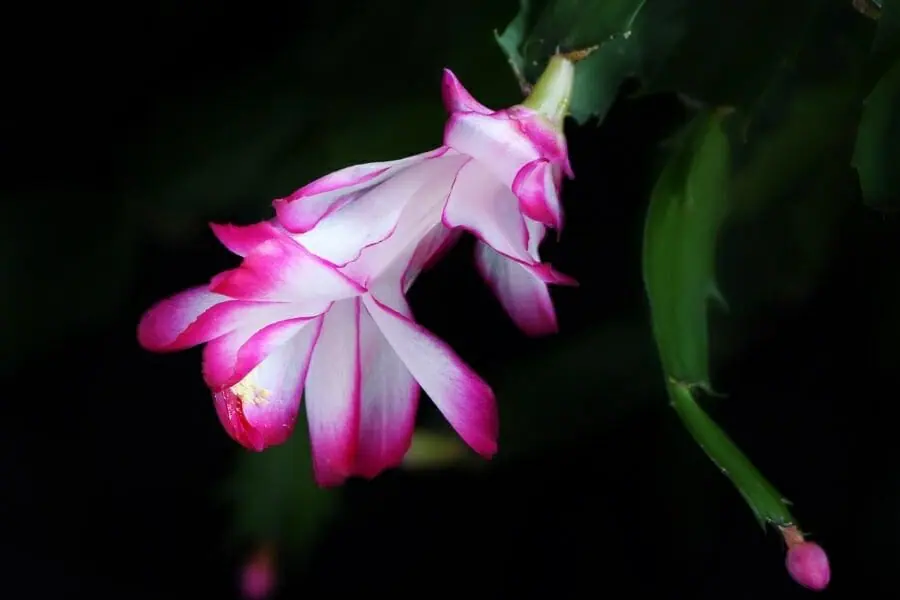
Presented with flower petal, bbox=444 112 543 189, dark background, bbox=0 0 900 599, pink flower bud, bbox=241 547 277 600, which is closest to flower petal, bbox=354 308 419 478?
flower petal, bbox=444 112 543 189

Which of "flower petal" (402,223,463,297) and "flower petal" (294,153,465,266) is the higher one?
"flower petal" (294,153,465,266)

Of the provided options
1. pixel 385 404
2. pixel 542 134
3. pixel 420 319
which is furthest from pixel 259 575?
pixel 542 134

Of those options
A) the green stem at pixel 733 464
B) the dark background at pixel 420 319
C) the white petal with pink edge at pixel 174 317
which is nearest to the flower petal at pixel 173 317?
the white petal with pink edge at pixel 174 317

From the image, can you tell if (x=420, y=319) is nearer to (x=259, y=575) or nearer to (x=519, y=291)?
(x=259, y=575)

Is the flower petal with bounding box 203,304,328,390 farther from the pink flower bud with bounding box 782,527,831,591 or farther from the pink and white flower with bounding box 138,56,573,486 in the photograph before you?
the pink flower bud with bounding box 782,527,831,591

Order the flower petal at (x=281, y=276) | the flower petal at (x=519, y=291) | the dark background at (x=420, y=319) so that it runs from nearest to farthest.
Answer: the flower petal at (x=281, y=276), the flower petal at (x=519, y=291), the dark background at (x=420, y=319)

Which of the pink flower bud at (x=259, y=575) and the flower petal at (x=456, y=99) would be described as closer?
the flower petal at (x=456, y=99)

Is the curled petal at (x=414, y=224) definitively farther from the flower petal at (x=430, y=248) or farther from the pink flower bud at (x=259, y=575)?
the pink flower bud at (x=259, y=575)
